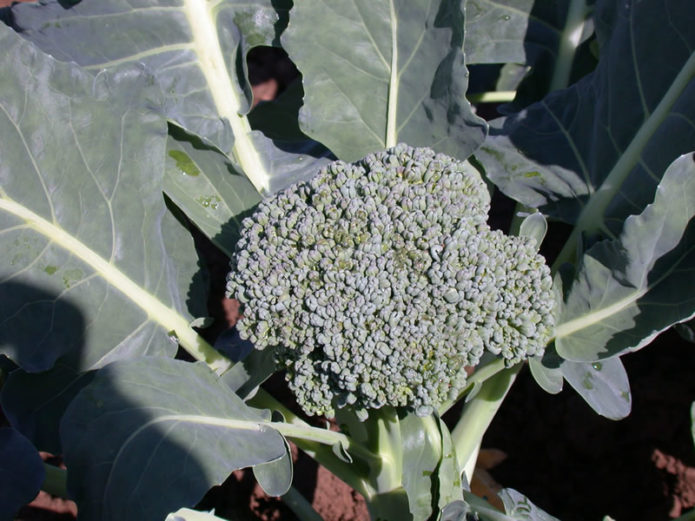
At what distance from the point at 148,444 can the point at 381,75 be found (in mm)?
960

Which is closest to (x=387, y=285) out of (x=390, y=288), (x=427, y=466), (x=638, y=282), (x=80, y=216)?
(x=390, y=288)

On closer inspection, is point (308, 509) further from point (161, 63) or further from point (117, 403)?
point (161, 63)

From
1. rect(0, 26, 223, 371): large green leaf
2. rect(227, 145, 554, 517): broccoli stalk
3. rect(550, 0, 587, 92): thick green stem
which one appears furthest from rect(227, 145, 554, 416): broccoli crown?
rect(550, 0, 587, 92): thick green stem

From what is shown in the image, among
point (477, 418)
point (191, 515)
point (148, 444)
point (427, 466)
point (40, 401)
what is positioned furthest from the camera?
point (477, 418)

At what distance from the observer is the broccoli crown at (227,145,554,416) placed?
1183mm

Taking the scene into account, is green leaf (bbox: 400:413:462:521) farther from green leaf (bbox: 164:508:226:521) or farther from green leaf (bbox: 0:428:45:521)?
green leaf (bbox: 0:428:45:521)

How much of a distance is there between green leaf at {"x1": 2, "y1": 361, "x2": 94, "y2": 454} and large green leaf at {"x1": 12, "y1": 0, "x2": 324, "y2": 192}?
2.18 feet

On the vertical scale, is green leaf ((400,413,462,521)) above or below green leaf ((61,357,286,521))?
below

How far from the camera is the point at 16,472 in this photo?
126 cm

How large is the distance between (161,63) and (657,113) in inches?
46.8

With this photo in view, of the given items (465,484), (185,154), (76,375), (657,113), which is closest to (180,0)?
(185,154)

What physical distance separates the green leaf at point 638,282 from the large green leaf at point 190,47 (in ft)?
2.49

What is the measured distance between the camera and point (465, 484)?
1400 mm

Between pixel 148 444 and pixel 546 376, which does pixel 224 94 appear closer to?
pixel 148 444
